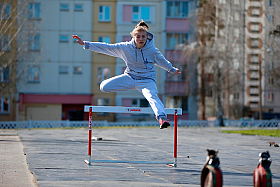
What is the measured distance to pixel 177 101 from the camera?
140 ft

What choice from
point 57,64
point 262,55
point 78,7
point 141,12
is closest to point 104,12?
point 78,7

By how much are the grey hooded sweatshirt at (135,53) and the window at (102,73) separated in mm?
34311

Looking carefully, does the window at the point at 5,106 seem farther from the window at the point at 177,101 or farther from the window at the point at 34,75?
the window at the point at 177,101

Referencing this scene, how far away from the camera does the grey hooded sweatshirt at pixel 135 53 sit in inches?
318

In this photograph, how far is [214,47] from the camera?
3528 centimetres

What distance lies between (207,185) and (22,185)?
8.04 ft

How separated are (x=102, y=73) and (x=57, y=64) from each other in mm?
4295

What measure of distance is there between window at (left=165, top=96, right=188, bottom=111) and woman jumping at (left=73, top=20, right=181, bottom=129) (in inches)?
1336

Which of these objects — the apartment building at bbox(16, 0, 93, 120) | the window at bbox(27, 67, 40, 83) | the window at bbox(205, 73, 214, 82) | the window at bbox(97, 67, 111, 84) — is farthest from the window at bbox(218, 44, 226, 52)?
the window at bbox(27, 67, 40, 83)

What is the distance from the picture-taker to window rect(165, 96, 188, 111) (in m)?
42.3

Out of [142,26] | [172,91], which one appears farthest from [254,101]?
[142,26]

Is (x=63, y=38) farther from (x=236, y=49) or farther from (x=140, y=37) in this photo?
(x=140, y=37)

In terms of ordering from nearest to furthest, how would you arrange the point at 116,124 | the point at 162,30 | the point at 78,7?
the point at 116,124
the point at 78,7
the point at 162,30

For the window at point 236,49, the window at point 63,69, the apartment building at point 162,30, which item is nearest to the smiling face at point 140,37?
the window at point 236,49
